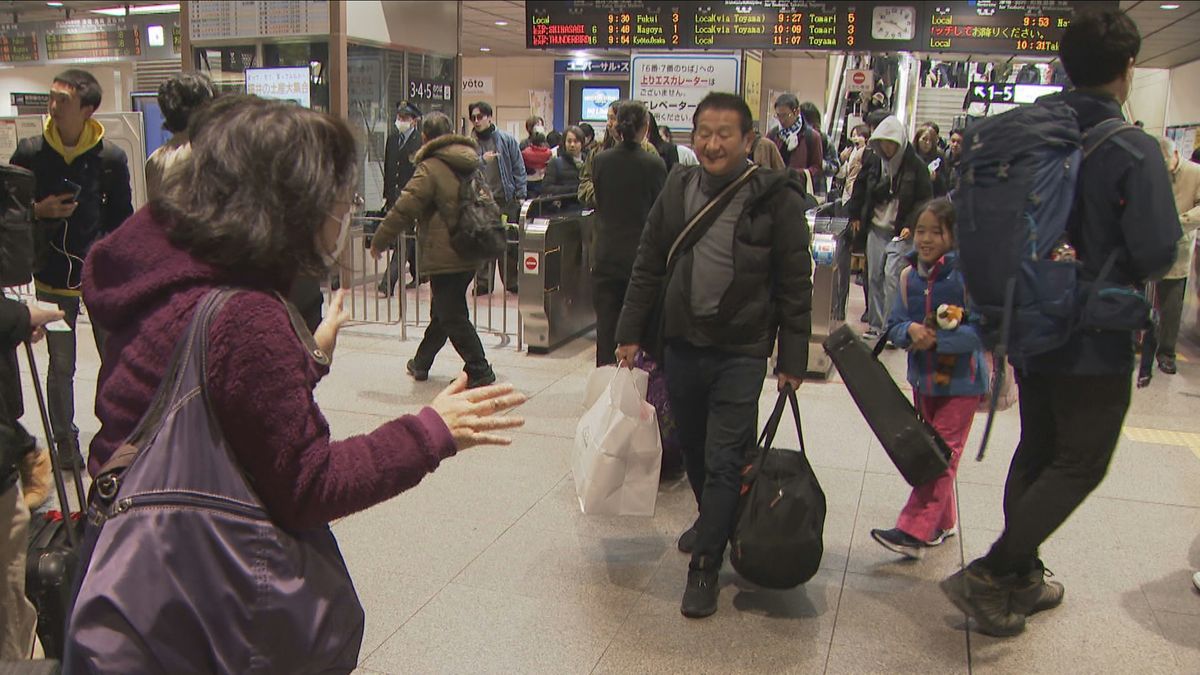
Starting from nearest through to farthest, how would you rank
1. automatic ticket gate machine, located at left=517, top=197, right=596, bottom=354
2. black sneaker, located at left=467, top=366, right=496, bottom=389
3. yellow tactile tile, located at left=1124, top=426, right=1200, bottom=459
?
yellow tactile tile, located at left=1124, top=426, right=1200, bottom=459 < black sneaker, located at left=467, top=366, right=496, bottom=389 < automatic ticket gate machine, located at left=517, top=197, right=596, bottom=354

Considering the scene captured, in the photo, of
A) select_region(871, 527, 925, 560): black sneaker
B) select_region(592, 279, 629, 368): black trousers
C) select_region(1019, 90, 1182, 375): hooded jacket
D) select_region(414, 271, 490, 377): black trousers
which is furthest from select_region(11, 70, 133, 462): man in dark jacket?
select_region(1019, 90, 1182, 375): hooded jacket

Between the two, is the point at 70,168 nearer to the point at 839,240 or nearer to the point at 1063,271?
the point at 1063,271

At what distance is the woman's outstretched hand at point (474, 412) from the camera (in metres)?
1.61

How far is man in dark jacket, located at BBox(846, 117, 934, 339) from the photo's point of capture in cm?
750

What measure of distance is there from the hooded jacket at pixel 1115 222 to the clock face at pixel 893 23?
26.6ft

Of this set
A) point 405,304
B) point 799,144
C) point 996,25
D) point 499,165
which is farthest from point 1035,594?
point 996,25

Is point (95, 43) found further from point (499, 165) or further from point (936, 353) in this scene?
point (936, 353)

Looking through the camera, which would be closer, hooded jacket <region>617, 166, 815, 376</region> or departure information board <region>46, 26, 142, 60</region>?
hooded jacket <region>617, 166, 815, 376</region>

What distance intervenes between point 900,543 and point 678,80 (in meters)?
7.87

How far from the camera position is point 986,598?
3.16 metres

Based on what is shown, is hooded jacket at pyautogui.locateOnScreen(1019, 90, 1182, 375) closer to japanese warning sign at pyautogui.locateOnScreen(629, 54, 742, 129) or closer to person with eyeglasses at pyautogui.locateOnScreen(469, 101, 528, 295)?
person with eyeglasses at pyautogui.locateOnScreen(469, 101, 528, 295)

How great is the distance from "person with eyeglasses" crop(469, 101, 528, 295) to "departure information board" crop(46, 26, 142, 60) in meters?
5.30

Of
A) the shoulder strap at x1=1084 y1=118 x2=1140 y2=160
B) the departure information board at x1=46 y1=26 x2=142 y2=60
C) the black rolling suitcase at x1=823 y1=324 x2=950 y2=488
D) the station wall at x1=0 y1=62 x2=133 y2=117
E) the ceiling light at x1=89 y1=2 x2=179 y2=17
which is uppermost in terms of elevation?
the ceiling light at x1=89 y1=2 x2=179 y2=17

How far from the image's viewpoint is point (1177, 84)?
1694 cm
